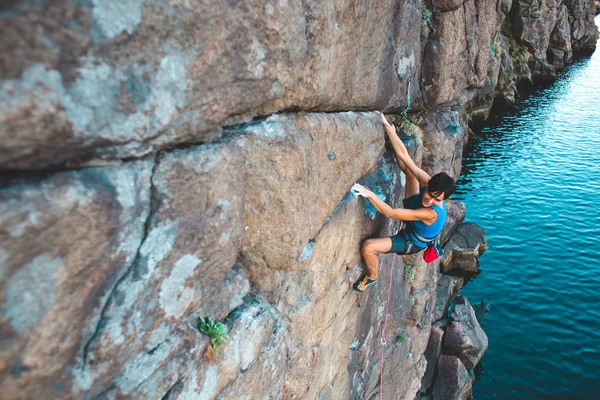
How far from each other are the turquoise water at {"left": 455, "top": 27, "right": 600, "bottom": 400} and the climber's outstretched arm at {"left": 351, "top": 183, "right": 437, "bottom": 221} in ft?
35.5

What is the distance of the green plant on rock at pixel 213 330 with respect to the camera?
4.20 m

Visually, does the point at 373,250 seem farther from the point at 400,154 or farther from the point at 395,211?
the point at 400,154

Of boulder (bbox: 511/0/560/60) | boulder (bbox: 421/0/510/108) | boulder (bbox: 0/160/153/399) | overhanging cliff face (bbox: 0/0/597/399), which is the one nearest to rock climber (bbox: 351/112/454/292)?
overhanging cliff face (bbox: 0/0/597/399)

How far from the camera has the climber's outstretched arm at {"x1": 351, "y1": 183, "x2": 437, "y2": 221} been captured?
6224 millimetres

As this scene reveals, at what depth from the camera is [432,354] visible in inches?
575

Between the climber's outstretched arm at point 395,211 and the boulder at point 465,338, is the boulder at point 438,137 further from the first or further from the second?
the boulder at point 465,338

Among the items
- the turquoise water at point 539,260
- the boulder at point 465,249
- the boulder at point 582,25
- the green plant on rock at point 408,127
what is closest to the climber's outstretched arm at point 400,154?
the green plant on rock at point 408,127

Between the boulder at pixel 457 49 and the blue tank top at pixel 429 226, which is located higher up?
the boulder at pixel 457 49

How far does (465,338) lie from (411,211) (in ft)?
35.0

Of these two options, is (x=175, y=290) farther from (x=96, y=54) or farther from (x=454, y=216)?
(x=454, y=216)

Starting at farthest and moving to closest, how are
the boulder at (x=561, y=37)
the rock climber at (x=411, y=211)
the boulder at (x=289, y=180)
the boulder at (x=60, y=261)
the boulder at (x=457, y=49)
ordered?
the boulder at (x=561, y=37)
the boulder at (x=457, y=49)
the rock climber at (x=411, y=211)
the boulder at (x=289, y=180)
the boulder at (x=60, y=261)

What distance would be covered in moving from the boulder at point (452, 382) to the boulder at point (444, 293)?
184 centimetres

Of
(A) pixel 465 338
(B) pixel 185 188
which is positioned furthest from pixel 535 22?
(B) pixel 185 188

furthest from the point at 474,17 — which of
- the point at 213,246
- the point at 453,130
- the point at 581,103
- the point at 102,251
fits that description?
the point at 581,103
